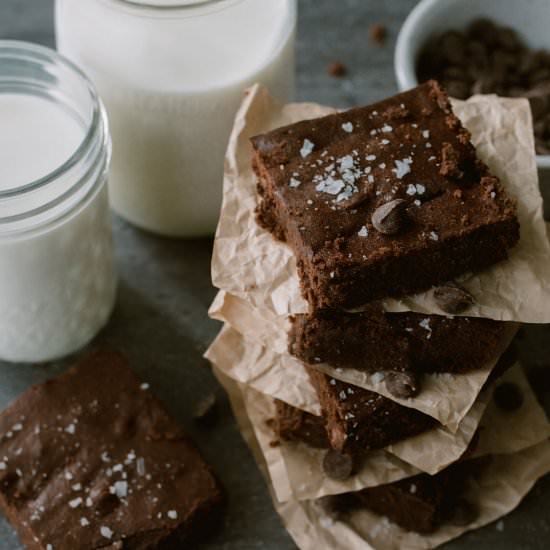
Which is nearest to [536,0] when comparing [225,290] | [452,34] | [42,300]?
[452,34]

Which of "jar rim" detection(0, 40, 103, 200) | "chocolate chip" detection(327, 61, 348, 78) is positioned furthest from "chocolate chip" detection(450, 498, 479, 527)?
"chocolate chip" detection(327, 61, 348, 78)

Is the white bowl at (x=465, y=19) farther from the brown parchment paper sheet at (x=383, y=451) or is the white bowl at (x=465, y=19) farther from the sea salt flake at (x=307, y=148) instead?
the brown parchment paper sheet at (x=383, y=451)

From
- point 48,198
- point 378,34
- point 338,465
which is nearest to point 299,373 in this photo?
point 338,465

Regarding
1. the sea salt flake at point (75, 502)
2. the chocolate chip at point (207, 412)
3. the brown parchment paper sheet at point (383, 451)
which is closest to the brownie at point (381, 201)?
the brown parchment paper sheet at point (383, 451)

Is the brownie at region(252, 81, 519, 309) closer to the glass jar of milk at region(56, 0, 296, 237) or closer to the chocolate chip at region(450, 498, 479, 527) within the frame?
the glass jar of milk at region(56, 0, 296, 237)

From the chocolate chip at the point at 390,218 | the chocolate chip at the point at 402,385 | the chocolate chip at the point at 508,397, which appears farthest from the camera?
the chocolate chip at the point at 508,397

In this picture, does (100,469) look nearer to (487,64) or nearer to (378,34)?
(487,64)
